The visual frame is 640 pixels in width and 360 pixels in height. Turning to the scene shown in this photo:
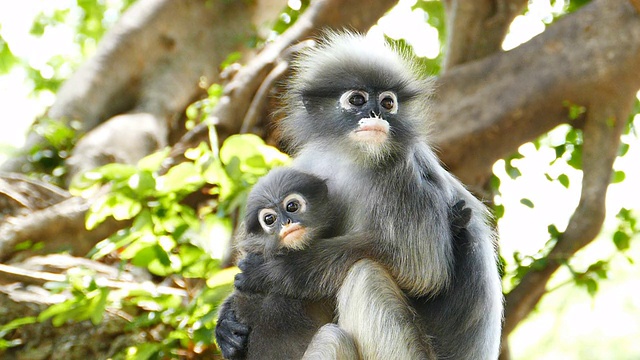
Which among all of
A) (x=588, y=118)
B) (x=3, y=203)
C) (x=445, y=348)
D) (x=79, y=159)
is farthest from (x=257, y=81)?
(x=445, y=348)

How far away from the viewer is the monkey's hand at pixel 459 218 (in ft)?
11.8

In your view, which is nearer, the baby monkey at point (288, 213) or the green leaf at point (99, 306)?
the baby monkey at point (288, 213)

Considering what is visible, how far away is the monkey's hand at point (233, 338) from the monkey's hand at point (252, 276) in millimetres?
166

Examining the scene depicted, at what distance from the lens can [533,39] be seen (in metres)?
5.92

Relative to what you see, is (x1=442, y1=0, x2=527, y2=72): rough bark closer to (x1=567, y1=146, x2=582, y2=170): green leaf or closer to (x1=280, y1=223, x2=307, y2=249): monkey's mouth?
(x1=567, y1=146, x2=582, y2=170): green leaf

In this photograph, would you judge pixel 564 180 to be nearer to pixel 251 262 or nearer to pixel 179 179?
pixel 179 179

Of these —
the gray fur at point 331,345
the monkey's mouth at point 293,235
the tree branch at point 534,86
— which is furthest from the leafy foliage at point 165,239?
the tree branch at point 534,86

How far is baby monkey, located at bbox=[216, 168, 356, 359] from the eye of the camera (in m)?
3.50

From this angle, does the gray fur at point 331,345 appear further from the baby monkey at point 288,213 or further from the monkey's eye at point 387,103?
the monkey's eye at point 387,103

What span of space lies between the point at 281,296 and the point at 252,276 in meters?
0.16

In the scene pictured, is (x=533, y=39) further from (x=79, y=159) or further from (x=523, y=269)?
(x=79, y=159)

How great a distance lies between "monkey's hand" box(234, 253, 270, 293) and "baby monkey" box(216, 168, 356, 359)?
0.04m

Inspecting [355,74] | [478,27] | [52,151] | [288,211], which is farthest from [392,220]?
[52,151]

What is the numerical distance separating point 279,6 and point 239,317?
494cm
